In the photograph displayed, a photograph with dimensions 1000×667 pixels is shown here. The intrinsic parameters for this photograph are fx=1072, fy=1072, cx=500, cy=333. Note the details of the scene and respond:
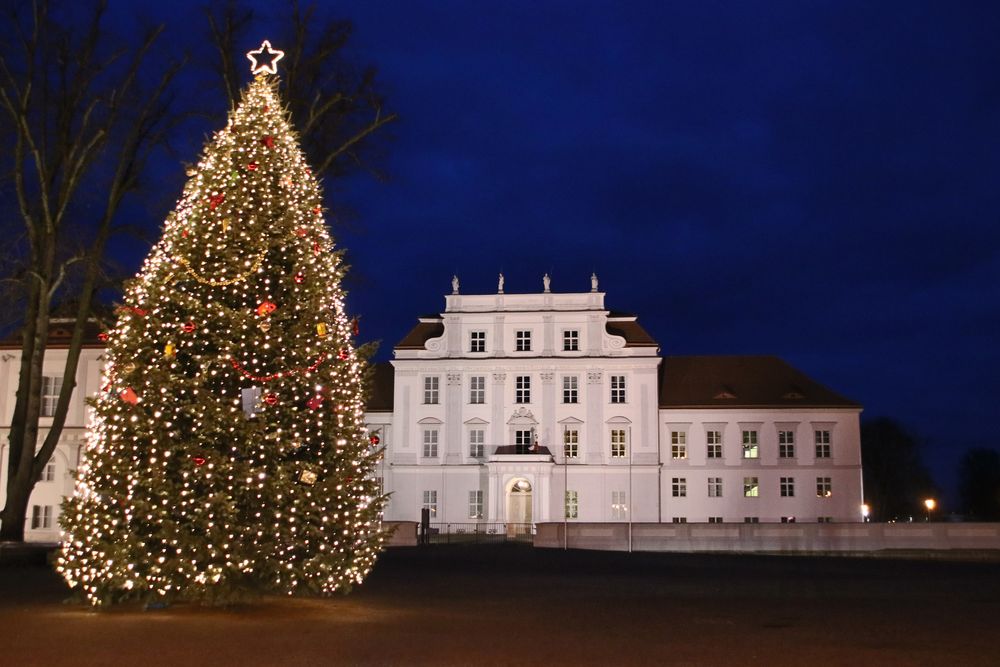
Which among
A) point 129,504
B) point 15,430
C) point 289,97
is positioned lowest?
point 129,504

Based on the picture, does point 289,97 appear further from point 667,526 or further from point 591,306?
point 591,306

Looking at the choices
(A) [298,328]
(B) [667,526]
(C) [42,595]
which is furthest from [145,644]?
(B) [667,526]

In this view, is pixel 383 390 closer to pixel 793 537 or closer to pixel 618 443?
pixel 618 443

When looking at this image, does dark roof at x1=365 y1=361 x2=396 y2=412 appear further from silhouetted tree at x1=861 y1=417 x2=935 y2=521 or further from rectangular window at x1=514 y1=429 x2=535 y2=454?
silhouetted tree at x1=861 y1=417 x2=935 y2=521

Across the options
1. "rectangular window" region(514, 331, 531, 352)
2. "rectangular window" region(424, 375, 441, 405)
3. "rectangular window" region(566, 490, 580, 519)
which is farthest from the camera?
"rectangular window" region(424, 375, 441, 405)

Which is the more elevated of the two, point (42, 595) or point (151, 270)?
point (151, 270)

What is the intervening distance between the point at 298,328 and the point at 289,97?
12.7 metres

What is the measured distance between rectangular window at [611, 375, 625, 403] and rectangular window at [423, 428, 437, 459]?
34.8 feet

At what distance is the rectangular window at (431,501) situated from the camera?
2430 inches

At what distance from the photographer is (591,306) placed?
62.7 m

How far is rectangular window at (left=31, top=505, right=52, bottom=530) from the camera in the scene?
57.7 metres

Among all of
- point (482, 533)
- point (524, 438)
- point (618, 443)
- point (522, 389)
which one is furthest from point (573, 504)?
point (522, 389)

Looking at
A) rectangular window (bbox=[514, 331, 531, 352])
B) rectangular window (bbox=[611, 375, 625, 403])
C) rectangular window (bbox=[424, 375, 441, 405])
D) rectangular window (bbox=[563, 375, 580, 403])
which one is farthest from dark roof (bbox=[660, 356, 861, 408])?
rectangular window (bbox=[424, 375, 441, 405])

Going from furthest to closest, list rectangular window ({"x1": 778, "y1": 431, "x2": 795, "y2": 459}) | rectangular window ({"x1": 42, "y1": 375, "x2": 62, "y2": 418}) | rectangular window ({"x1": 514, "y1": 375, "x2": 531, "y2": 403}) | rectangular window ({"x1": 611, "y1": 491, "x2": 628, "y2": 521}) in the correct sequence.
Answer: rectangular window ({"x1": 778, "y1": 431, "x2": 795, "y2": 459}) → rectangular window ({"x1": 514, "y1": 375, "x2": 531, "y2": 403}) → rectangular window ({"x1": 611, "y1": 491, "x2": 628, "y2": 521}) → rectangular window ({"x1": 42, "y1": 375, "x2": 62, "y2": 418})
